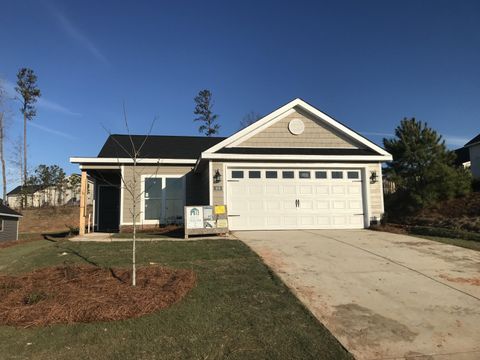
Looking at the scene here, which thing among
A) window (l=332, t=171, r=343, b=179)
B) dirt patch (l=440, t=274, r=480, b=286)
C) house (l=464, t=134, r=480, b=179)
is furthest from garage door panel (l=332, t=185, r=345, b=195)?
house (l=464, t=134, r=480, b=179)

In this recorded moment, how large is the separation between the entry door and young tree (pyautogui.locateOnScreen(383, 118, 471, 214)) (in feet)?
45.9

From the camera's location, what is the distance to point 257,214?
12.9m

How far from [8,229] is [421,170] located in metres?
23.9

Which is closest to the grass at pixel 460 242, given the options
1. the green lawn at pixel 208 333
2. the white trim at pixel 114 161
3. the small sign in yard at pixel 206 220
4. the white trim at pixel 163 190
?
the green lawn at pixel 208 333

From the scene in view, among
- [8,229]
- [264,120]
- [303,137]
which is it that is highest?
[264,120]

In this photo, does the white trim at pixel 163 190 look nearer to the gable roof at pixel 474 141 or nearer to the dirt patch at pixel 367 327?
the dirt patch at pixel 367 327

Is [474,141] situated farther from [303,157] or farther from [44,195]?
[44,195]

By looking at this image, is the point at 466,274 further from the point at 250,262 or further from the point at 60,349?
the point at 60,349

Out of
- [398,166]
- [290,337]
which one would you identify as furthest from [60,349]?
[398,166]

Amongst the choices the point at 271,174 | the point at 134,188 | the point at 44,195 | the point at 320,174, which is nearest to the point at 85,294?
the point at 134,188

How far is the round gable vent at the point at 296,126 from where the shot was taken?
14.0m

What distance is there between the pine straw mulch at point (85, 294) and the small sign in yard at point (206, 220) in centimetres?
437

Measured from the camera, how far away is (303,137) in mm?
14141

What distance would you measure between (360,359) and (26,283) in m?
5.47
